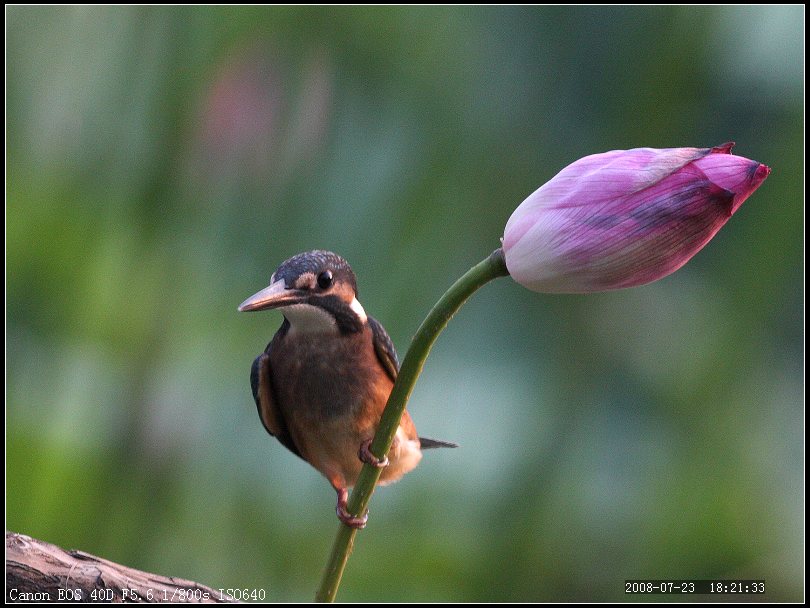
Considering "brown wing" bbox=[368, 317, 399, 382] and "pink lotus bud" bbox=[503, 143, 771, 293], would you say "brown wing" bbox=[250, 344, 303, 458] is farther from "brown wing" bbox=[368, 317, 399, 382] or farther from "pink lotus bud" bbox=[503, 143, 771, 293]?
"pink lotus bud" bbox=[503, 143, 771, 293]

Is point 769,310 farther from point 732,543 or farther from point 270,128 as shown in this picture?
point 270,128

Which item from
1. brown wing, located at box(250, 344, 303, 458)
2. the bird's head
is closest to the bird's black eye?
the bird's head

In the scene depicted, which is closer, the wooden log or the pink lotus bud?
the pink lotus bud

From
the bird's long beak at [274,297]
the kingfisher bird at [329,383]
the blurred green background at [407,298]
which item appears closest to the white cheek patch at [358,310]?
the kingfisher bird at [329,383]

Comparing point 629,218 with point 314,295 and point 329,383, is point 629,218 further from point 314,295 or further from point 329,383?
point 329,383

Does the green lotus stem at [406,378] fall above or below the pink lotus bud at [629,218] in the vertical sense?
below

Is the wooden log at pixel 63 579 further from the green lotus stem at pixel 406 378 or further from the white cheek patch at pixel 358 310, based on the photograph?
the white cheek patch at pixel 358 310

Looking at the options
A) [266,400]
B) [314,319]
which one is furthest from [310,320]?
[266,400]

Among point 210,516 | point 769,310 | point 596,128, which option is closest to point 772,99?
point 596,128
